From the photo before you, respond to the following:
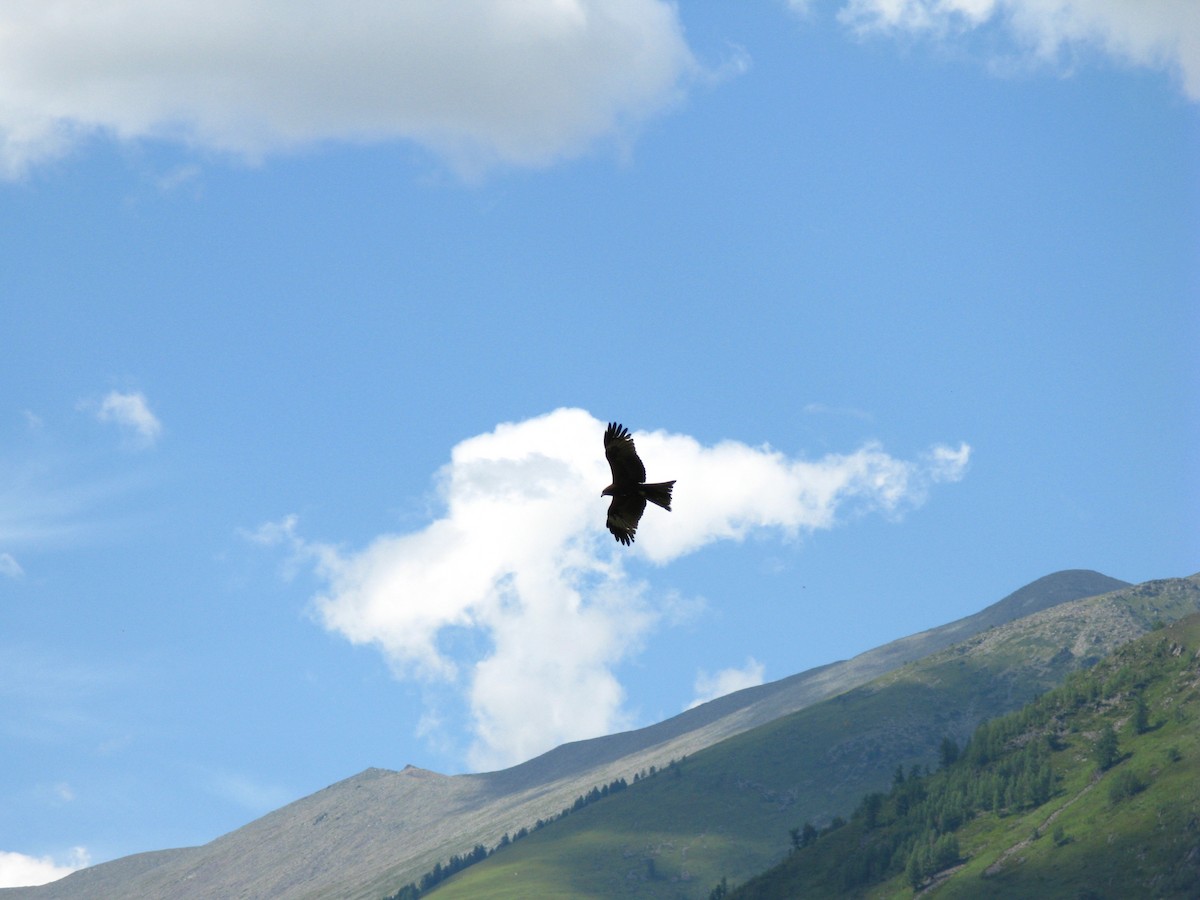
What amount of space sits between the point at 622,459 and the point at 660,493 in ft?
6.04

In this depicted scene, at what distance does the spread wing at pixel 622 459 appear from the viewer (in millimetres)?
57656

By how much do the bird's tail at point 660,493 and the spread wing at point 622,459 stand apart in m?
0.45

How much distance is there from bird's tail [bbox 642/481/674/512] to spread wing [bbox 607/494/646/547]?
431 millimetres

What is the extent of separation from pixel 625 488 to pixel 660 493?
4.67ft

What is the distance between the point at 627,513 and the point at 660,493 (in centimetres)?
157

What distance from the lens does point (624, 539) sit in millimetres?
58406

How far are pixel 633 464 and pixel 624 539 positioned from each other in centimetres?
280

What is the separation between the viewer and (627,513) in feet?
191

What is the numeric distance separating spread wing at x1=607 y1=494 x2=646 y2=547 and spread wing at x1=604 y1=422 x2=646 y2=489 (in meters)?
0.20

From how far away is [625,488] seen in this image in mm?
58188

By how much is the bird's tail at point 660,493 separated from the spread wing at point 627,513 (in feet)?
1.42

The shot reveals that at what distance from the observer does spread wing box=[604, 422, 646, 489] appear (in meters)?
57.7

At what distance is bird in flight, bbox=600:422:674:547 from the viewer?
57.6 metres

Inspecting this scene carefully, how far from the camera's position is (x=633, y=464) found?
5781cm
